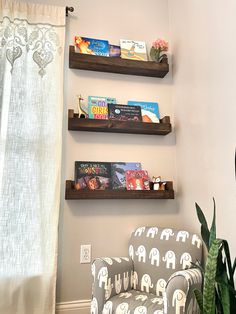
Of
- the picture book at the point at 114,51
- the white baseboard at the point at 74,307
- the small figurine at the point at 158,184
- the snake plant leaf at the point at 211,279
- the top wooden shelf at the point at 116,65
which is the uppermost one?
the picture book at the point at 114,51

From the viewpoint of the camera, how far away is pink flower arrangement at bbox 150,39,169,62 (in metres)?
2.31

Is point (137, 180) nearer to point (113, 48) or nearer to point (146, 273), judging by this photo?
point (146, 273)

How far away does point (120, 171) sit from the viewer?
83.8 inches

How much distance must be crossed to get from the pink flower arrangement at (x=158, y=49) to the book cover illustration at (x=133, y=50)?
0.26 ft

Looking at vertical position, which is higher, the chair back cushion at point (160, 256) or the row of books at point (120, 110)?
the row of books at point (120, 110)

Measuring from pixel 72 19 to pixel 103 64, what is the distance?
1.75 ft

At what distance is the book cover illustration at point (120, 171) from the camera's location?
208 centimetres

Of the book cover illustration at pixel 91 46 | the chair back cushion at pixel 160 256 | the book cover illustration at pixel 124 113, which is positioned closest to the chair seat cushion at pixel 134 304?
the chair back cushion at pixel 160 256

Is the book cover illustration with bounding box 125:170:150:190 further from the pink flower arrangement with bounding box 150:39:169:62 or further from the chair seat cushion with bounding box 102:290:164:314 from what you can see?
the pink flower arrangement with bounding box 150:39:169:62

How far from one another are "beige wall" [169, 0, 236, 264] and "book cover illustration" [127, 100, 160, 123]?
18 centimetres

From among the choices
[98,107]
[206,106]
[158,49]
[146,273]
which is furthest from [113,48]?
[146,273]

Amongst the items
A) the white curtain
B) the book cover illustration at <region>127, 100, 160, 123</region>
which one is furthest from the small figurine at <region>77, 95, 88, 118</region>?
the book cover illustration at <region>127, 100, 160, 123</region>

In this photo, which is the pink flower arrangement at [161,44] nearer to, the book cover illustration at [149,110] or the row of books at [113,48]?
the row of books at [113,48]

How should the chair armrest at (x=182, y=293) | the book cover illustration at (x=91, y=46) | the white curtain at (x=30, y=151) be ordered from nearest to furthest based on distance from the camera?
1. the chair armrest at (x=182, y=293)
2. the white curtain at (x=30, y=151)
3. the book cover illustration at (x=91, y=46)
